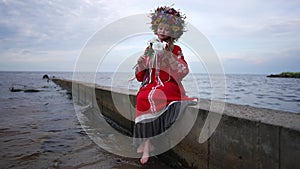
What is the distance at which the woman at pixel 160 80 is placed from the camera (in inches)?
103

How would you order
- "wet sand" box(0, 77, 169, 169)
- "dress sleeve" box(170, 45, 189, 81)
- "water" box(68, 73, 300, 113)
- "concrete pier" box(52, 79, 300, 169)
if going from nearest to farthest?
"concrete pier" box(52, 79, 300, 169), "dress sleeve" box(170, 45, 189, 81), "wet sand" box(0, 77, 169, 169), "water" box(68, 73, 300, 113)

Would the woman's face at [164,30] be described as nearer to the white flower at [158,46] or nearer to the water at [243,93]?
the white flower at [158,46]

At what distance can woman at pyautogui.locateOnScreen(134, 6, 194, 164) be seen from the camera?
2604mm

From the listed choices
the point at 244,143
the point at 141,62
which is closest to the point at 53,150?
the point at 141,62

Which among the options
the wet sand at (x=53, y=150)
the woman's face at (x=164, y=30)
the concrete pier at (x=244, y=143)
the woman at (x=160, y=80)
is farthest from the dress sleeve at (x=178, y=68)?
the wet sand at (x=53, y=150)

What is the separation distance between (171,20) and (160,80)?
850 mm

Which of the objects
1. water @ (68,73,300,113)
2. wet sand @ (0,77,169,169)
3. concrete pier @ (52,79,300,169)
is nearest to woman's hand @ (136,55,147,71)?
water @ (68,73,300,113)

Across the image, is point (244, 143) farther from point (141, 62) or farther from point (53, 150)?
point (53, 150)

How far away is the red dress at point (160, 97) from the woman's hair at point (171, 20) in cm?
25

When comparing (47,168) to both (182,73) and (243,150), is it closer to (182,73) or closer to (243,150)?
(182,73)

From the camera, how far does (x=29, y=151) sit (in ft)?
11.7

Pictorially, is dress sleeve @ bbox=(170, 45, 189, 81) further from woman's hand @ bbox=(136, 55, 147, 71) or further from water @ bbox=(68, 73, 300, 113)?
water @ bbox=(68, 73, 300, 113)

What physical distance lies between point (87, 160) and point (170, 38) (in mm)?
2201

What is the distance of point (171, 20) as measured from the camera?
2.91m
